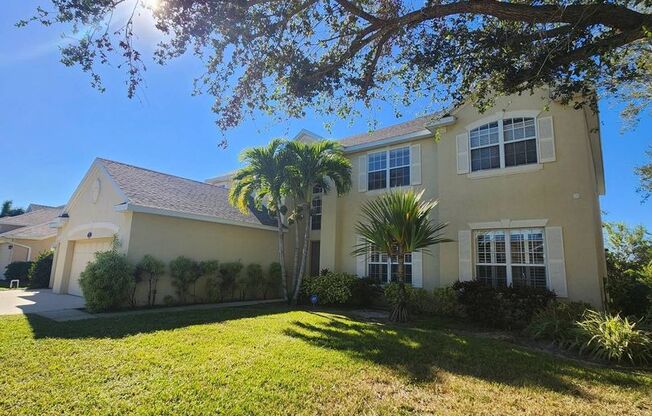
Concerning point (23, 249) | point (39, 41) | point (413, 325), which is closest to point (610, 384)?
point (413, 325)

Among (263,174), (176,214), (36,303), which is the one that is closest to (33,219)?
(36,303)

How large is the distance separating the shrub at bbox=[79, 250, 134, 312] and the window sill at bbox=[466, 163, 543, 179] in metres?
12.1

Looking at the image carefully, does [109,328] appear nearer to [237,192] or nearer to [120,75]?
[120,75]

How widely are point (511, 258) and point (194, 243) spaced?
1170cm

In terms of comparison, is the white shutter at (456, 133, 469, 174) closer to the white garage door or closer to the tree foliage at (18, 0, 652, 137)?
the tree foliage at (18, 0, 652, 137)

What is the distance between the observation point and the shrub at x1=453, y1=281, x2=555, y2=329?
9594 mm

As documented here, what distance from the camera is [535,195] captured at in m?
10.9

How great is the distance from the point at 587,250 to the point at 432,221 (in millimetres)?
4730

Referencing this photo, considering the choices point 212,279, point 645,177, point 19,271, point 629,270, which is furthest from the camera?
point 19,271

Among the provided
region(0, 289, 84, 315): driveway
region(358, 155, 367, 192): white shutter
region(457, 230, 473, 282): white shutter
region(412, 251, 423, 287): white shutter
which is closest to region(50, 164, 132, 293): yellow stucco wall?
region(0, 289, 84, 315): driveway

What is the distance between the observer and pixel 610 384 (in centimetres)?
537

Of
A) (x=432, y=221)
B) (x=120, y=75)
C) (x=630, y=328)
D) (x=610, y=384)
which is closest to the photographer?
(x=610, y=384)

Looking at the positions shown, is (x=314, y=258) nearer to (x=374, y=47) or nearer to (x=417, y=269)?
(x=417, y=269)

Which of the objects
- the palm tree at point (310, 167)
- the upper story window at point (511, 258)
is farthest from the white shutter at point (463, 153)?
the palm tree at point (310, 167)
